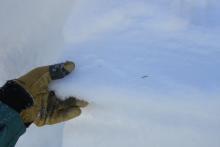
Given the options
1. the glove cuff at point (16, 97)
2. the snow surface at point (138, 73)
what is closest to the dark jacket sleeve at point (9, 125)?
the glove cuff at point (16, 97)

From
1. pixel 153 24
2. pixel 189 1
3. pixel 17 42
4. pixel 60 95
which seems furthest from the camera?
pixel 17 42

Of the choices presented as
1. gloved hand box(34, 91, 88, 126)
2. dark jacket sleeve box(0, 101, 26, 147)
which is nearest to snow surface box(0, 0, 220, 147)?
gloved hand box(34, 91, 88, 126)

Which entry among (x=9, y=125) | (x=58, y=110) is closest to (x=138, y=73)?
(x=58, y=110)

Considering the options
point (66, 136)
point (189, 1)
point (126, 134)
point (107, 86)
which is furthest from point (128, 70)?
point (189, 1)

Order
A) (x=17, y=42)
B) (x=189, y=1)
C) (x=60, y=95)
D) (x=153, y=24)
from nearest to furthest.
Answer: (x=60, y=95) < (x=153, y=24) < (x=189, y=1) < (x=17, y=42)

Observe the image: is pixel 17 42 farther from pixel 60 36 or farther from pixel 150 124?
pixel 150 124

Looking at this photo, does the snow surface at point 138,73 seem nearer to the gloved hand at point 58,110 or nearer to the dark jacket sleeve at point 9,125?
the gloved hand at point 58,110

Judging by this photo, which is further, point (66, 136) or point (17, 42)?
point (17, 42)

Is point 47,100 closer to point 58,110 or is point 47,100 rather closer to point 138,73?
point 58,110
